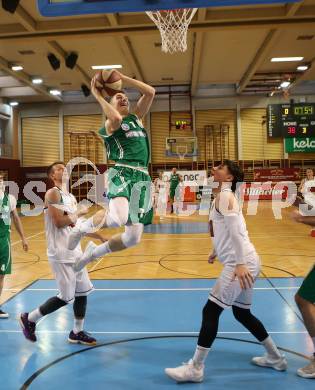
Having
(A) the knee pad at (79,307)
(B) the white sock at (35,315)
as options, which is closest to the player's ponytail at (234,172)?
(A) the knee pad at (79,307)

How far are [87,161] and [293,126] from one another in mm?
11249

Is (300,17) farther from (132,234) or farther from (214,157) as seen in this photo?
(214,157)

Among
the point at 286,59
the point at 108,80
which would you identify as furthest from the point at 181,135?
the point at 108,80

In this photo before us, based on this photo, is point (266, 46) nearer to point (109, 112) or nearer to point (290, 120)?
point (290, 120)

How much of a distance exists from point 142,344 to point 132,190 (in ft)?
5.52

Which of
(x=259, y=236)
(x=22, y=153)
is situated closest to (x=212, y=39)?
(x=259, y=236)

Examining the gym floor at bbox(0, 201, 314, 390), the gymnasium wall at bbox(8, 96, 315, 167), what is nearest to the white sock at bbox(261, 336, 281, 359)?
the gym floor at bbox(0, 201, 314, 390)

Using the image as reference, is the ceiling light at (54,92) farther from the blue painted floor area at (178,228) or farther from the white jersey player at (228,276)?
the white jersey player at (228,276)

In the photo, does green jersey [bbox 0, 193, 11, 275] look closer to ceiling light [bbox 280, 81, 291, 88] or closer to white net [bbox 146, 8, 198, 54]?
white net [bbox 146, 8, 198, 54]

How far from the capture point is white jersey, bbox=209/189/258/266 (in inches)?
132

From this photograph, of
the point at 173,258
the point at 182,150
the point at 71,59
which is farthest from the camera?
the point at 182,150

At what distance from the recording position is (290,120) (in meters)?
A: 21.4

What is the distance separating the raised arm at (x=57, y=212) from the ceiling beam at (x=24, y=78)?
45.3 feet

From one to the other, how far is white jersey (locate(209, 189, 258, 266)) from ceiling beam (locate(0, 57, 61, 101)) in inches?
592
